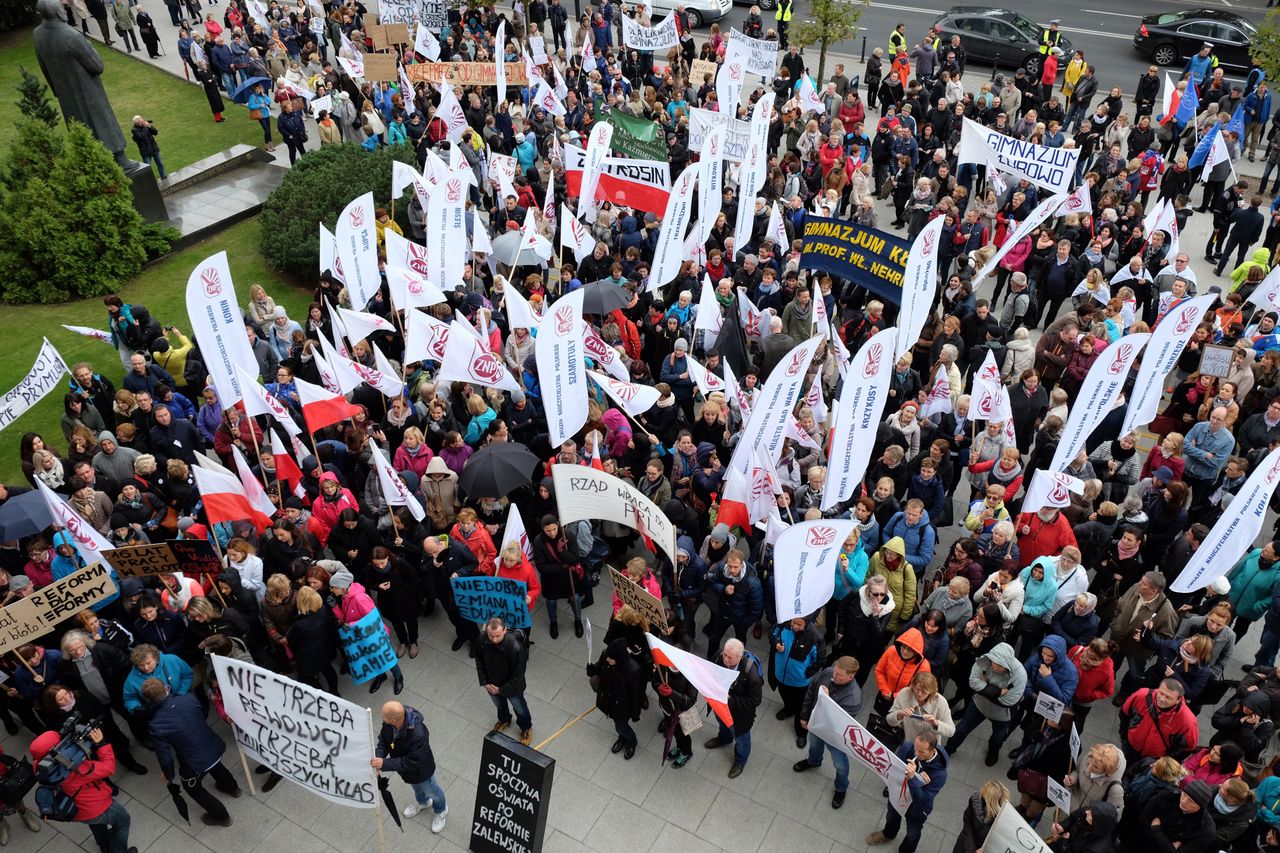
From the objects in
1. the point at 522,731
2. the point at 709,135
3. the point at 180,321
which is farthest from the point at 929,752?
the point at 180,321

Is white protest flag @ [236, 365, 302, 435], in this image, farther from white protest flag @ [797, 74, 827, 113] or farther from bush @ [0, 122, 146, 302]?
white protest flag @ [797, 74, 827, 113]

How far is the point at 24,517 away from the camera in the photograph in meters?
9.77

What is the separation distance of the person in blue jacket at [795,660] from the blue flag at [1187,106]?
15.8m

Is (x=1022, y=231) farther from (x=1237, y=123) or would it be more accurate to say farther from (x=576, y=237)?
(x=1237, y=123)

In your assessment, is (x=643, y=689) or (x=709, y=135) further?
(x=709, y=135)

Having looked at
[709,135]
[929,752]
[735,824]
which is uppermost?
[709,135]

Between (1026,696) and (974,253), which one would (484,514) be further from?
(974,253)

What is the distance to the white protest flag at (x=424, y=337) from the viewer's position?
36.9ft

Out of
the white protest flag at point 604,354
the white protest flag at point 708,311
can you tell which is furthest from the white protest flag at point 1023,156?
the white protest flag at point 604,354

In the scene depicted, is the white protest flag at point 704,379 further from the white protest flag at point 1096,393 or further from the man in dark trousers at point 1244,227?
the man in dark trousers at point 1244,227

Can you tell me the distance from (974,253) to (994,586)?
658cm

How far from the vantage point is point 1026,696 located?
8.40 meters

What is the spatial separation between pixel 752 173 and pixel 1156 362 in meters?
6.29

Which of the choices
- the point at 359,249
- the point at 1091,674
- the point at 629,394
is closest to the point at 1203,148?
the point at 629,394
